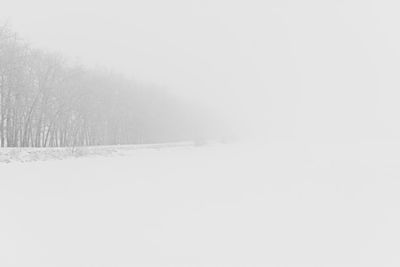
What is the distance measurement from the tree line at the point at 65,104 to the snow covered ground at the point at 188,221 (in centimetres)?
1149

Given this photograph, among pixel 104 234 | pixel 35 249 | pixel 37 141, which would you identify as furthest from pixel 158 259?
pixel 37 141

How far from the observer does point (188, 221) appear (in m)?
12.6

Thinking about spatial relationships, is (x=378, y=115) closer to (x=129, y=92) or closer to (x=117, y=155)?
(x=129, y=92)

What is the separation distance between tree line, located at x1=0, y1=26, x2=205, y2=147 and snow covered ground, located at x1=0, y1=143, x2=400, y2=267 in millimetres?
11489

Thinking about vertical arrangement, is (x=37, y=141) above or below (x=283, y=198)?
above

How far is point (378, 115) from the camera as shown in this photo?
198750 mm

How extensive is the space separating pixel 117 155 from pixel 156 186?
15.8 meters

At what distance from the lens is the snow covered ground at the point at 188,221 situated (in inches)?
377

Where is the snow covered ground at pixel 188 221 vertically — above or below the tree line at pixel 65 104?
below

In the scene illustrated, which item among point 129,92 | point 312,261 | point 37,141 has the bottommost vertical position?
point 312,261

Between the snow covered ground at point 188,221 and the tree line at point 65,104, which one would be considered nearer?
the snow covered ground at point 188,221

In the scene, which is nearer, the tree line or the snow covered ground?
the snow covered ground

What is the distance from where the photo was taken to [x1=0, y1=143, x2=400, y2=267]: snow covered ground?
9586 mm

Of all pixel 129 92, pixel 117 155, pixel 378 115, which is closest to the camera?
pixel 117 155
